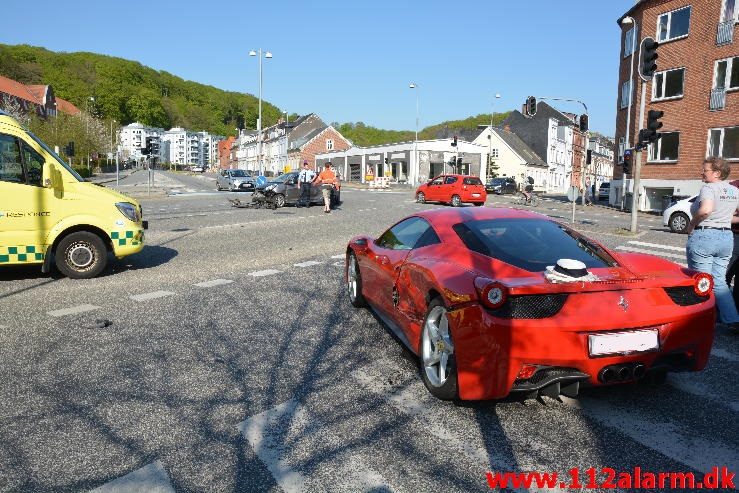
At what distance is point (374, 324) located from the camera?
5.80m

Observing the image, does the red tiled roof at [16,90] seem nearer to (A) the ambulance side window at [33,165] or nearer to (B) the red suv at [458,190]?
(B) the red suv at [458,190]

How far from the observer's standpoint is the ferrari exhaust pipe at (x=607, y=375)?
332 centimetres

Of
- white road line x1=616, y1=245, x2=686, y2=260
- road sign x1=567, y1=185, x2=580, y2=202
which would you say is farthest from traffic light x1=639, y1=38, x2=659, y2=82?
white road line x1=616, y1=245, x2=686, y2=260

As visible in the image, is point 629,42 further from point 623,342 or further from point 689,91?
point 623,342

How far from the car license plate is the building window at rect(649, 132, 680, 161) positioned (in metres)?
29.7

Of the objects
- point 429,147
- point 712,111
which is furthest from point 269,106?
point 712,111

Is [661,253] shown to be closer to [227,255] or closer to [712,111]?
[227,255]

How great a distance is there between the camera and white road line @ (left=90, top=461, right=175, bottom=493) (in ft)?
8.84

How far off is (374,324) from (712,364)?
308 centimetres

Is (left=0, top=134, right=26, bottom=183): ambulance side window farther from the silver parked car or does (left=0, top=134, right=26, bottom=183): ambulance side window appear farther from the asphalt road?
the silver parked car

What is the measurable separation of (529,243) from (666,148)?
29.7m

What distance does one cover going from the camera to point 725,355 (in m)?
4.95

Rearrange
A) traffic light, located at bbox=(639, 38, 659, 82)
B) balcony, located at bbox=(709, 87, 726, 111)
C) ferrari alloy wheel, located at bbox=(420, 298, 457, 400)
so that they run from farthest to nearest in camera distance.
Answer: balcony, located at bbox=(709, 87, 726, 111) → traffic light, located at bbox=(639, 38, 659, 82) → ferrari alloy wheel, located at bbox=(420, 298, 457, 400)

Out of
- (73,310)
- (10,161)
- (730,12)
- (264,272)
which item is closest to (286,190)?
(264,272)
